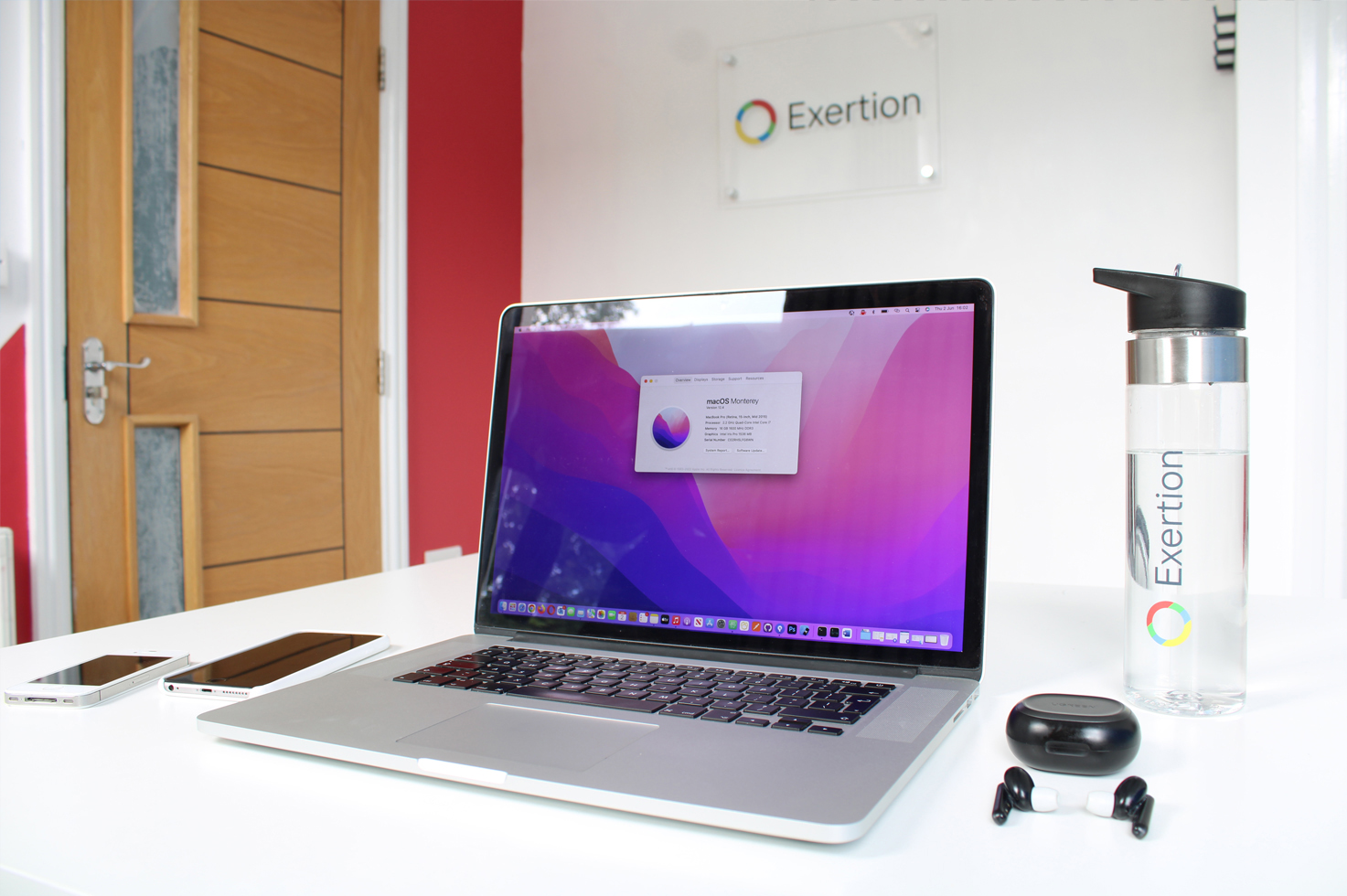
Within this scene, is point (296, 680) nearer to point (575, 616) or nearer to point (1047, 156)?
point (575, 616)

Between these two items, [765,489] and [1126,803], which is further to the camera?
[765,489]

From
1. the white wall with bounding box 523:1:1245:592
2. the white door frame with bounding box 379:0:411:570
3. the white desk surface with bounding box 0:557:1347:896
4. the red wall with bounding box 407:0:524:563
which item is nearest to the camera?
the white desk surface with bounding box 0:557:1347:896

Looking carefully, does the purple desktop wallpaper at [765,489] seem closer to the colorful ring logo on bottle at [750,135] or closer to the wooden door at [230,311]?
the wooden door at [230,311]

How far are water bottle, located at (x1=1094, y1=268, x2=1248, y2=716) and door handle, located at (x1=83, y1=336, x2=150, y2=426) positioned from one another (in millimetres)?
2103

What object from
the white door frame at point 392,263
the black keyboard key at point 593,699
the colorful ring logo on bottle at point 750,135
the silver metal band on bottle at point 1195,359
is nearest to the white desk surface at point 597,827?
the black keyboard key at point 593,699

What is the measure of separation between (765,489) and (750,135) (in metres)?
2.38

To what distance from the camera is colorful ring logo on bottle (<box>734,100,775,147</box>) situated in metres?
2.83

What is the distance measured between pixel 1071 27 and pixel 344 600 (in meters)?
2.43

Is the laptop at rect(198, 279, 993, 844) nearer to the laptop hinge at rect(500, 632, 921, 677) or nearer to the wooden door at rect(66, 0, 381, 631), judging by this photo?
the laptop hinge at rect(500, 632, 921, 677)

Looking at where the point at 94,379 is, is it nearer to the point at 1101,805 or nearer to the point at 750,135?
the point at 750,135

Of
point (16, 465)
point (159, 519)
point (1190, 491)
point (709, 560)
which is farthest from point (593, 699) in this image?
point (159, 519)

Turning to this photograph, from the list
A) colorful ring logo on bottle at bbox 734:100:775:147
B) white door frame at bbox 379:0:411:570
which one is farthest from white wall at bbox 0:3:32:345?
colorful ring logo on bottle at bbox 734:100:775:147

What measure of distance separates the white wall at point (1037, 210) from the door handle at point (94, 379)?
164 cm

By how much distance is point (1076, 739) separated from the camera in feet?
1.56
